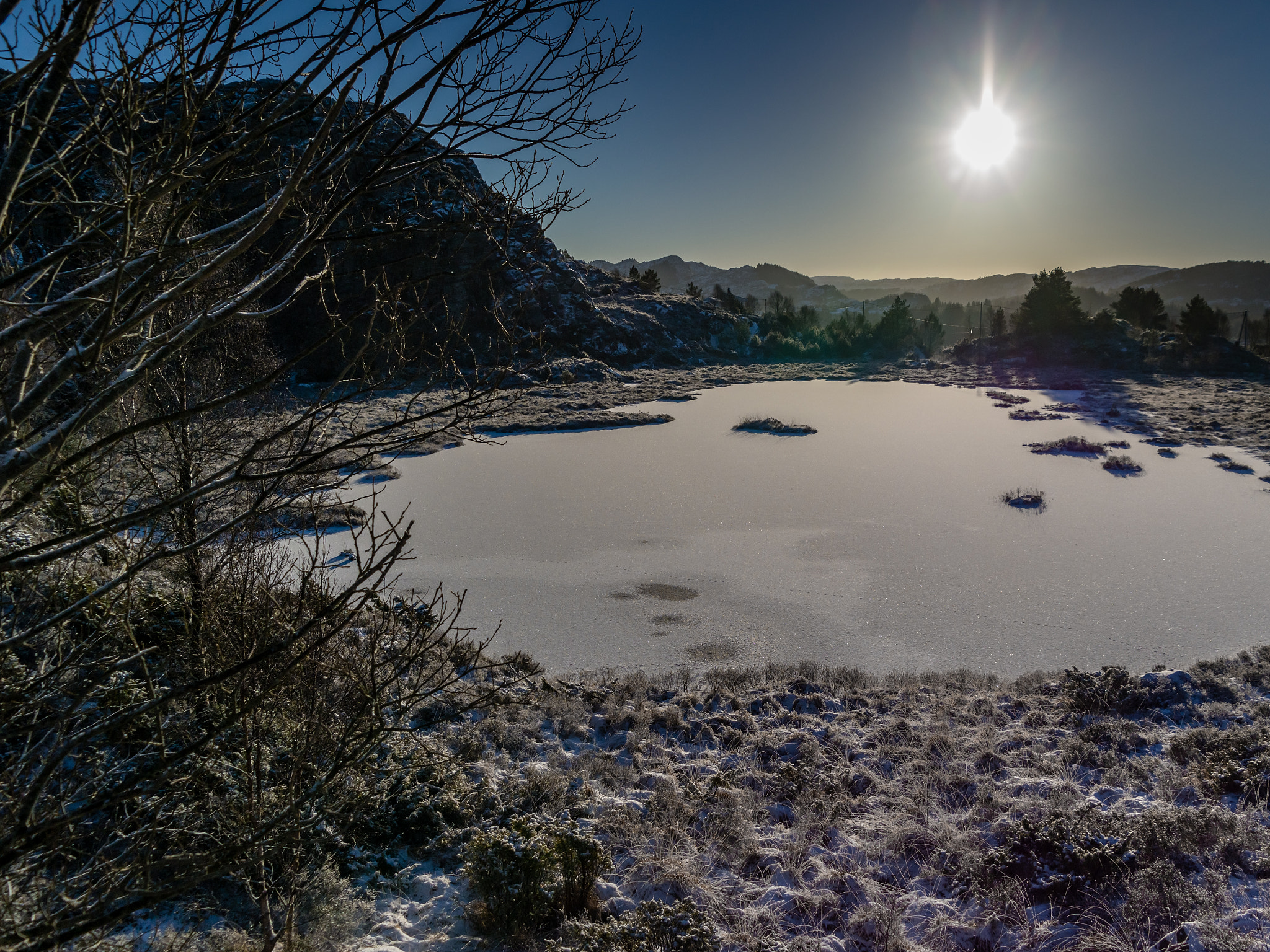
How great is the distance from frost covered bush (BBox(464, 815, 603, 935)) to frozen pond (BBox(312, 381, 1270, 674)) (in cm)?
242

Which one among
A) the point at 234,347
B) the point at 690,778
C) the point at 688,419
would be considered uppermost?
the point at 234,347

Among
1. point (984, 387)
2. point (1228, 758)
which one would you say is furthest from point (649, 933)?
point (984, 387)

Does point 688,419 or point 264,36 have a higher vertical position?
point 264,36

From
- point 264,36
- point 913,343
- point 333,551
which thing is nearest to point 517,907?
point 264,36

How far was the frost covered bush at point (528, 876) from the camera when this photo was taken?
3650mm

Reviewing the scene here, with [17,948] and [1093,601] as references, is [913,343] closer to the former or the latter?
[1093,601]

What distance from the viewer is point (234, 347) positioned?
8562mm

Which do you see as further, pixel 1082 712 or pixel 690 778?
pixel 1082 712

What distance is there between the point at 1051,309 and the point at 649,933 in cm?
6428

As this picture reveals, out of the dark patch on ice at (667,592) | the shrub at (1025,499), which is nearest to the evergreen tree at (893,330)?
the shrub at (1025,499)

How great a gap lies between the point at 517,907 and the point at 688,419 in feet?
83.8

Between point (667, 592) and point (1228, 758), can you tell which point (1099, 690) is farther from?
point (667, 592)

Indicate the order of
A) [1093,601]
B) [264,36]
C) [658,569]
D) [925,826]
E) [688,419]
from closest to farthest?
[264,36] → [925,826] → [1093,601] → [658,569] → [688,419]

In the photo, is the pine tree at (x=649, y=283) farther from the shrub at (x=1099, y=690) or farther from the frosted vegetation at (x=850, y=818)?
the frosted vegetation at (x=850, y=818)
